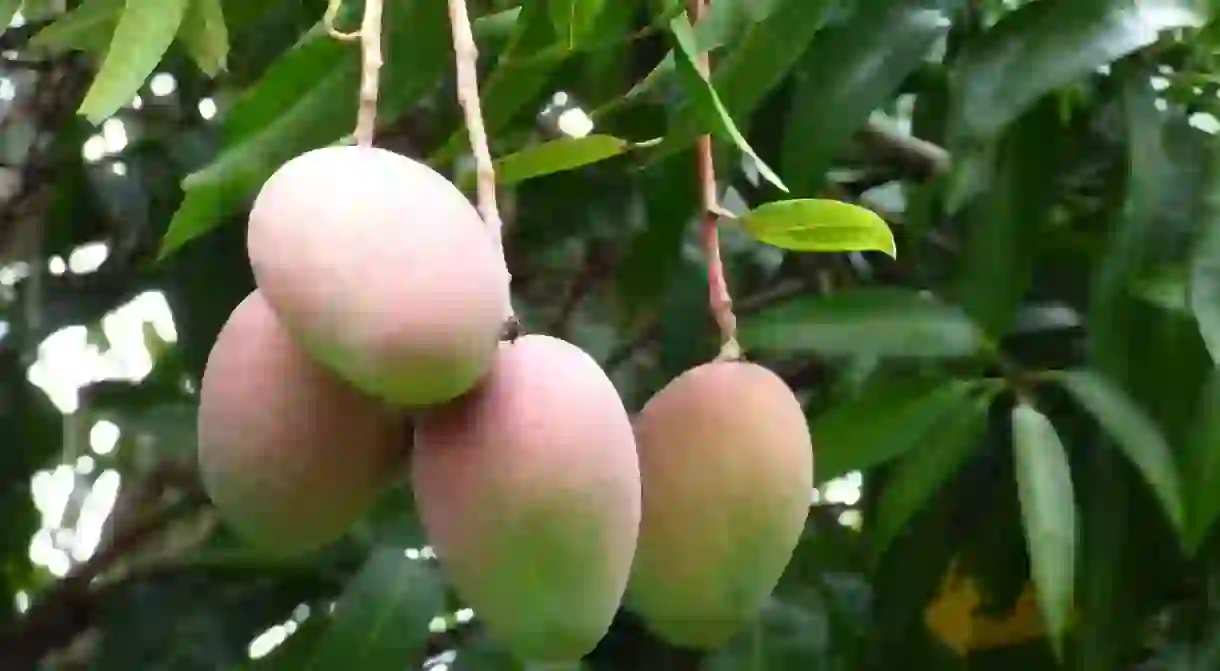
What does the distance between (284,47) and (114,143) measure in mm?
307

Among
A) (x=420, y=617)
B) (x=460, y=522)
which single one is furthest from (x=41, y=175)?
(x=460, y=522)

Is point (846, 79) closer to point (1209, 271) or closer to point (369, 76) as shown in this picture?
point (1209, 271)

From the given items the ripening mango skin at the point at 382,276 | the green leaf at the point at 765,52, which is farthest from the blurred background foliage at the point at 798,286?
the ripening mango skin at the point at 382,276

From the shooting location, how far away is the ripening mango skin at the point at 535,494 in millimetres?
346

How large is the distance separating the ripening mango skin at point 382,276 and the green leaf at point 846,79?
0.30m

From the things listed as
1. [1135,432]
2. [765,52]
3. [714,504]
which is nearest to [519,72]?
[765,52]

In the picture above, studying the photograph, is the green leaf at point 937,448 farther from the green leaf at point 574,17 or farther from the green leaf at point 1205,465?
the green leaf at point 574,17

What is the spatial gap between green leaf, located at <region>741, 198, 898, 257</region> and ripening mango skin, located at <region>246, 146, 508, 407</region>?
4.8 inches

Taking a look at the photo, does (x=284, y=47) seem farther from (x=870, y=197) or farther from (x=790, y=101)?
(x=870, y=197)

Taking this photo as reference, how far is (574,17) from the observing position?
443 mm

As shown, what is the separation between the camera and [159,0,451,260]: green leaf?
0.45m

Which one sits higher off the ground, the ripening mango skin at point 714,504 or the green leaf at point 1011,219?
the ripening mango skin at point 714,504

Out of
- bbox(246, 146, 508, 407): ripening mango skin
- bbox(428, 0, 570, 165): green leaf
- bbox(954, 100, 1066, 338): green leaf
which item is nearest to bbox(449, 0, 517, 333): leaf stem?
bbox(246, 146, 508, 407): ripening mango skin

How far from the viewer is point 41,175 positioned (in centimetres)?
96
